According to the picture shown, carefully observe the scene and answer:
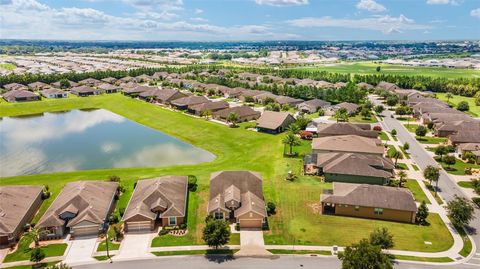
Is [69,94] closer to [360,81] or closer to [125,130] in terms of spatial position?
[125,130]

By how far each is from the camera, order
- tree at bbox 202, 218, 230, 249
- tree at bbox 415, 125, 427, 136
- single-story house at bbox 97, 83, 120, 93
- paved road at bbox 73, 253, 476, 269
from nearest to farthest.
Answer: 1. paved road at bbox 73, 253, 476, 269
2. tree at bbox 202, 218, 230, 249
3. tree at bbox 415, 125, 427, 136
4. single-story house at bbox 97, 83, 120, 93

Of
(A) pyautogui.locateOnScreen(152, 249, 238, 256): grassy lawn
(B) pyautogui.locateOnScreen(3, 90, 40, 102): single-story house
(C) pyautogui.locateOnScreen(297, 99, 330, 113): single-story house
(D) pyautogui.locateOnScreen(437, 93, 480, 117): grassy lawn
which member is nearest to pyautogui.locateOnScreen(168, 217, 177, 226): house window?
(A) pyautogui.locateOnScreen(152, 249, 238, 256): grassy lawn

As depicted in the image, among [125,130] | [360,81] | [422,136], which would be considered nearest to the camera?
[422,136]

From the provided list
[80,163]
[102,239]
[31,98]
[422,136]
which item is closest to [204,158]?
[80,163]

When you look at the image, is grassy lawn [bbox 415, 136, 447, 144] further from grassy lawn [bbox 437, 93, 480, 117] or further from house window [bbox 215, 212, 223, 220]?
house window [bbox 215, 212, 223, 220]

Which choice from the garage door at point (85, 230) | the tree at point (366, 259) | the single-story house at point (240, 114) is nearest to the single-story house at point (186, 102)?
the single-story house at point (240, 114)

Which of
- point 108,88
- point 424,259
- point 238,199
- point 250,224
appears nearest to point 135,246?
point 250,224
